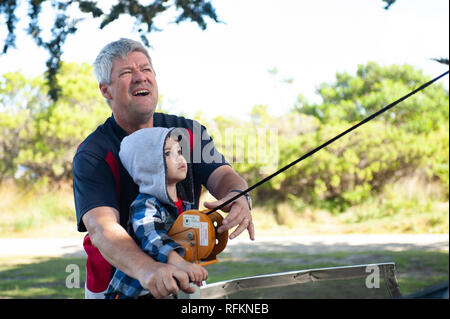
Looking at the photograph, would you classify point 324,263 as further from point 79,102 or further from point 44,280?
point 79,102

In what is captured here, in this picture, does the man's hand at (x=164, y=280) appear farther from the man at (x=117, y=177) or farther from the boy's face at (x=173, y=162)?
the boy's face at (x=173, y=162)

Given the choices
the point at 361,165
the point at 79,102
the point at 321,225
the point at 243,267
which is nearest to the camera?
the point at 243,267

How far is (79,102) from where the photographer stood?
1292 cm

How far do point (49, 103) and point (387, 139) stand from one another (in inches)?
359

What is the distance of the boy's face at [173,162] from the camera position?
4.31 feet

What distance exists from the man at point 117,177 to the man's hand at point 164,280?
3cm

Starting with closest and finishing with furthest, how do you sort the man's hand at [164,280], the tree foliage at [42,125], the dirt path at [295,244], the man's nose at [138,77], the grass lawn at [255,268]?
the man's hand at [164,280] < the man's nose at [138,77] < the grass lawn at [255,268] < the dirt path at [295,244] < the tree foliage at [42,125]

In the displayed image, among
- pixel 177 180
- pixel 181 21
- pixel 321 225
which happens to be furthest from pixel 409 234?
pixel 177 180

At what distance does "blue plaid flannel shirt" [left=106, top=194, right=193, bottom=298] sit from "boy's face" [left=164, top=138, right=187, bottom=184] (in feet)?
0.24

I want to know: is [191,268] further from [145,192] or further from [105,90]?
[105,90]

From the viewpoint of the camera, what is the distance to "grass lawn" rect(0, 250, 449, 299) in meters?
7.73

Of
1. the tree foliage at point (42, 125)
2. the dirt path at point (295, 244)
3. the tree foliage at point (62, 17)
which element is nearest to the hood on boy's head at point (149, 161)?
the tree foliage at point (62, 17)
